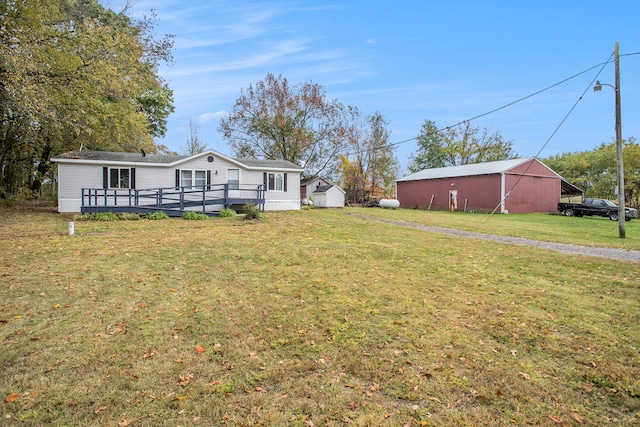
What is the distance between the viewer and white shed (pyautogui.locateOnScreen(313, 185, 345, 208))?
29.9 m

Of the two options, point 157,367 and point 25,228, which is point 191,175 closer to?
point 25,228

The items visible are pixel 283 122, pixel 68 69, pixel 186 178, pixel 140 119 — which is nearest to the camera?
pixel 68 69

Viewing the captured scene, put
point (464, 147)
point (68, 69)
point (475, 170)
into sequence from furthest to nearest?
point (464, 147) → point (475, 170) → point (68, 69)

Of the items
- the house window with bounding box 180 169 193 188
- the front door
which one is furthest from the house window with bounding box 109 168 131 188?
the front door

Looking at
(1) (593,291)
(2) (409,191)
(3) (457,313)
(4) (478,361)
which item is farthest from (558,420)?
(2) (409,191)

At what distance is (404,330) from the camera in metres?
4.30

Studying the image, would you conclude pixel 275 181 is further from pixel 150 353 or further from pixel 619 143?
pixel 150 353

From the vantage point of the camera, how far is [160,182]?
19.6m

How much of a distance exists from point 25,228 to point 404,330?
529 inches

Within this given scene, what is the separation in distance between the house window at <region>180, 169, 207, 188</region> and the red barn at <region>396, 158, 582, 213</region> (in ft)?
68.6

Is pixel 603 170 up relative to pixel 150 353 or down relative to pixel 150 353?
up

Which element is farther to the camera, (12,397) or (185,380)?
(185,380)

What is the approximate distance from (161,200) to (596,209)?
1064 inches

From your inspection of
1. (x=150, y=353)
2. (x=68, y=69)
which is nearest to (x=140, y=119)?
(x=68, y=69)
